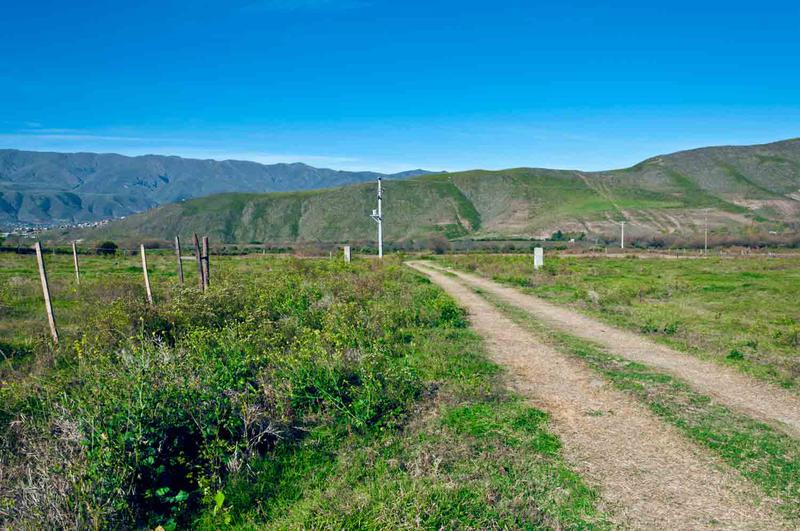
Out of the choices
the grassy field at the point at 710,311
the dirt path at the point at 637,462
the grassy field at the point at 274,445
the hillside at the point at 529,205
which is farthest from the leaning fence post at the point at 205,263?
the hillside at the point at 529,205

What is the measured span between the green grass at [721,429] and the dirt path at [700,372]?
292mm

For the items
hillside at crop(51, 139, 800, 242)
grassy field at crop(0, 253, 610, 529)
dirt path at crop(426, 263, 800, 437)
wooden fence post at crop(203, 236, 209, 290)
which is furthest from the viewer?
hillside at crop(51, 139, 800, 242)

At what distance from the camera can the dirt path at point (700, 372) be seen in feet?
21.3

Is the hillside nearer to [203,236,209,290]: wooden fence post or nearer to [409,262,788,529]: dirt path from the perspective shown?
[203,236,209,290]: wooden fence post

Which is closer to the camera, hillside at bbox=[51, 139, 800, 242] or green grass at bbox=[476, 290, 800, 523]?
green grass at bbox=[476, 290, 800, 523]

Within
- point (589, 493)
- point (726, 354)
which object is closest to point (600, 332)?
point (726, 354)

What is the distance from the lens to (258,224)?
12281 centimetres

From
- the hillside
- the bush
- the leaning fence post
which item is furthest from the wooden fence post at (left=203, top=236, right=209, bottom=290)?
the hillside

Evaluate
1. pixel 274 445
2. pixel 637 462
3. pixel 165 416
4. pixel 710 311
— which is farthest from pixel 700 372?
pixel 165 416

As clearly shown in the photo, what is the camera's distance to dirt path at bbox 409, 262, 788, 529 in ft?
13.7

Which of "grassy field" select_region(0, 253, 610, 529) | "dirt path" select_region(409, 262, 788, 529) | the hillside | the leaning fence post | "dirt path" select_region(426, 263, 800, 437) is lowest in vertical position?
"dirt path" select_region(426, 263, 800, 437)

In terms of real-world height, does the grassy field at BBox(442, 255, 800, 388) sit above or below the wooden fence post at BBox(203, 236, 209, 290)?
below

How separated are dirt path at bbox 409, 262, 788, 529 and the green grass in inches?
6.9

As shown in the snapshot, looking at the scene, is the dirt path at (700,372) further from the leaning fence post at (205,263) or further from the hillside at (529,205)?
the hillside at (529,205)
